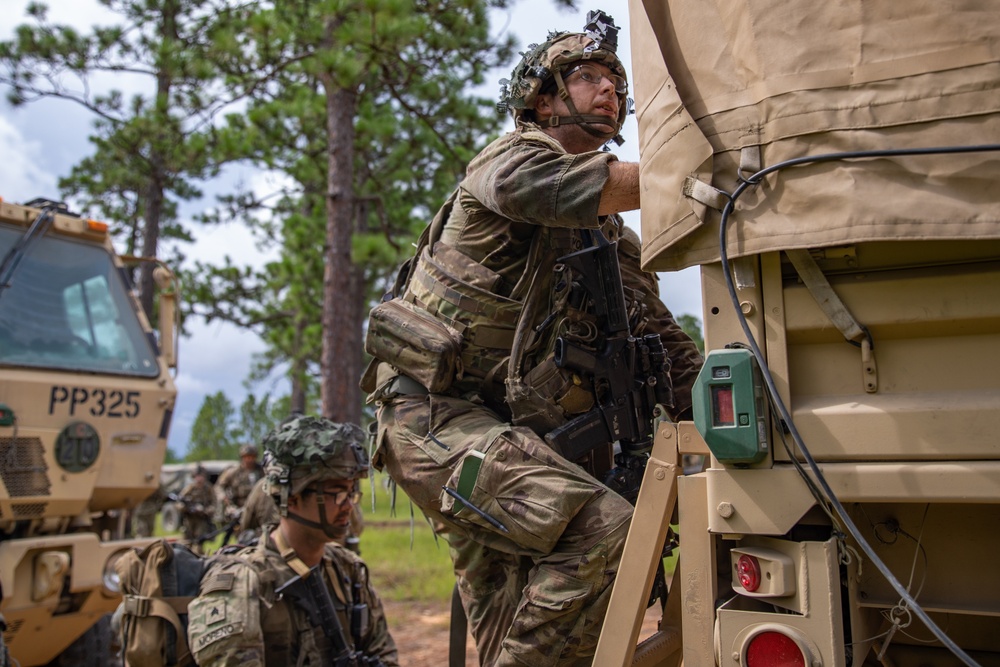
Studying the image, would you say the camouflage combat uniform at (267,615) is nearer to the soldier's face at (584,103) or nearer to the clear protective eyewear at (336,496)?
the clear protective eyewear at (336,496)

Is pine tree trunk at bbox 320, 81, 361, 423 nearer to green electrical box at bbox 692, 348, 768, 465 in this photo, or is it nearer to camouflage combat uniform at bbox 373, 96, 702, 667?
camouflage combat uniform at bbox 373, 96, 702, 667

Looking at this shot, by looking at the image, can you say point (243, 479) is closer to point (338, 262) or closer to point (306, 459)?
point (338, 262)

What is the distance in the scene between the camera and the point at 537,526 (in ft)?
9.13

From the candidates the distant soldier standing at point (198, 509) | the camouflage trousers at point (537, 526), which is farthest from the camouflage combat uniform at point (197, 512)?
the camouflage trousers at point (537, 526)

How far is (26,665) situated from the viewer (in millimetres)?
6184

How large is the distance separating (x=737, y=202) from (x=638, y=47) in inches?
24.7

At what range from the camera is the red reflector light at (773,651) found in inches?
83.1

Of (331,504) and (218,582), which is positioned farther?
(331,504)

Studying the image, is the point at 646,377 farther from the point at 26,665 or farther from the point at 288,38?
the point at 288,38

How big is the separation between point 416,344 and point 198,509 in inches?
499

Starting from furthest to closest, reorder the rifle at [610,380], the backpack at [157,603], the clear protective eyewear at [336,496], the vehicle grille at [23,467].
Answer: the vehicle grille at [23,467]
the clear protective eyewear at [336,496]
the backpack at [157,603]
the rifle at [610,380]

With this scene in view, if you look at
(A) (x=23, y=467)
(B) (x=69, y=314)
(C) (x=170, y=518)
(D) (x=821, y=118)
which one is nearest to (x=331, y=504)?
(A) (x=23, y=467)

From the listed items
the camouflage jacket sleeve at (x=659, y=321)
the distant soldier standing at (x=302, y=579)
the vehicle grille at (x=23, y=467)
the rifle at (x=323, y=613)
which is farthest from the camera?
the vehicle grille at (x=23, y=467)

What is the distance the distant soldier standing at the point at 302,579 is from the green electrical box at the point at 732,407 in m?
2.68
